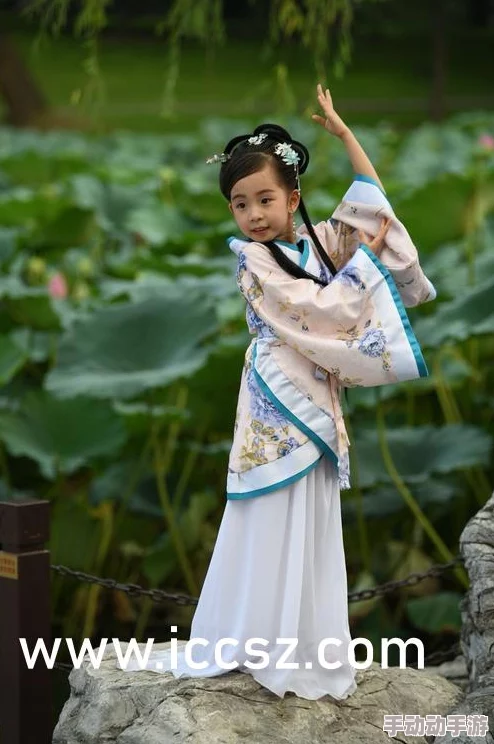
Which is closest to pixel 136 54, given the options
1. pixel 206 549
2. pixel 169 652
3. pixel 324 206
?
pixel 324 206

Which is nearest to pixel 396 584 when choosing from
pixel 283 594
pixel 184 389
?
pixel 283 594

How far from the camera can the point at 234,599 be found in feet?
7.83

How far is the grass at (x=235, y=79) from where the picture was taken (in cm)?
2209

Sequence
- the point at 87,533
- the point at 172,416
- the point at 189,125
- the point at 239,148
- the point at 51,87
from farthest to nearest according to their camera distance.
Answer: the point at 51,87 → the point at 189,125 → the point at 87,533 → the point at 172,416 → the point at 239,148

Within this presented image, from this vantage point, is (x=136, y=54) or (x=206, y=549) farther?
(x=136, y=54)

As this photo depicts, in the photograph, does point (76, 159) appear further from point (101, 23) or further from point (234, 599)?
point (234, 599)

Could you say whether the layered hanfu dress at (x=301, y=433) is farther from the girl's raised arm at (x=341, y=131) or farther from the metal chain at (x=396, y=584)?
the metal chain at (x=396, y=584)

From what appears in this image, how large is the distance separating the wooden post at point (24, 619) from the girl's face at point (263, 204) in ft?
2.35

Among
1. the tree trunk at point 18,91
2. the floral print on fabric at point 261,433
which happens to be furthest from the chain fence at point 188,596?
the tree trunk at point 18,91

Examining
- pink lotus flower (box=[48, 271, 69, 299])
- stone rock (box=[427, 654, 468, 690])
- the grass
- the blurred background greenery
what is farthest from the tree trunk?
stone rock (box=[427, 654, 468, 690])

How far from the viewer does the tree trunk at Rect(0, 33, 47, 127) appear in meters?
19.7

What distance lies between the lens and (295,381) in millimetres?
2332

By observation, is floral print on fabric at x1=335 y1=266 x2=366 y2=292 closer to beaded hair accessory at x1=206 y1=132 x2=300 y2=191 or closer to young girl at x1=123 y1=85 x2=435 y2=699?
young girl at x1=123 y1=85 x2=435 y2=699

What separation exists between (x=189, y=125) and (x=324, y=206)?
16.8 meters
